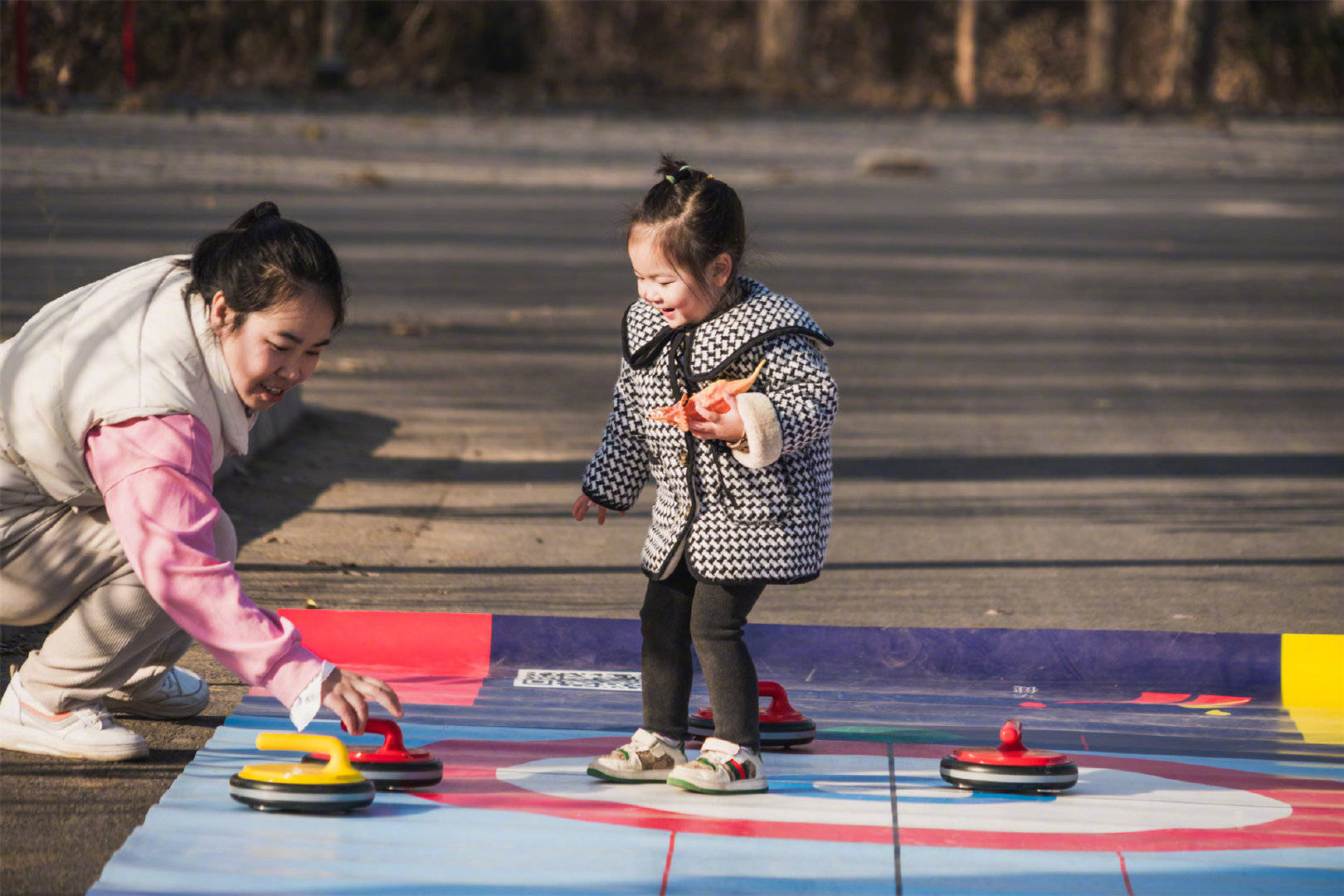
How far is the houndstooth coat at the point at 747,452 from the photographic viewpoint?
10.8 ft

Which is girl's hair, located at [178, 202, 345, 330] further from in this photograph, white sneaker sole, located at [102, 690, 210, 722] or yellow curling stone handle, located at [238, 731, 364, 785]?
white sneaker sole, located at [102, 690, 210, 722]

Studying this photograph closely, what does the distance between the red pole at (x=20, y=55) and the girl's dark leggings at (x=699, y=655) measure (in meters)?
4.50

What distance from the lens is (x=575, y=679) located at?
4168 millimetres

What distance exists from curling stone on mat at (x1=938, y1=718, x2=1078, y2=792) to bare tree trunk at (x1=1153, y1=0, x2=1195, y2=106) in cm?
2354

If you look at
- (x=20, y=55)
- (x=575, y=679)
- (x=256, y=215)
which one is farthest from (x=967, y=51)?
(x=256, y=215)

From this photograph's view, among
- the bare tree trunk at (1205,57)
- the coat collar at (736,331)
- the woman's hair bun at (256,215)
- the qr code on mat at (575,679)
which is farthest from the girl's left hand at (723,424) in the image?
the bare tree trunk at (1205,57)

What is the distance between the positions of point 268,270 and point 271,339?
0.13 m

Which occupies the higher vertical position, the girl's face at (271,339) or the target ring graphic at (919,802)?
the girl's face at (271,339)

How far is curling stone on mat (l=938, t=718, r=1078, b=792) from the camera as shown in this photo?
3297 millimetres

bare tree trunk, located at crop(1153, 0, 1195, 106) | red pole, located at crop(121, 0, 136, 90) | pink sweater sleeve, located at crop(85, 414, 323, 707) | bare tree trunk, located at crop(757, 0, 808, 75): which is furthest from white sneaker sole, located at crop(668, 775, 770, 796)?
bare tree trunk, located at crop(757, 0, 808, 75)

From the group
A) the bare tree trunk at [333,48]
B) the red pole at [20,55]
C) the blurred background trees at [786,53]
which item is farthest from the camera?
the blurred background trees at [786,53]

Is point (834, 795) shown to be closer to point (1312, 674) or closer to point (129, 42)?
point (1312, 674)

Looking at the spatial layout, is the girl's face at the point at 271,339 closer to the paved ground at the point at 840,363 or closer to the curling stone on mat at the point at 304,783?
the curling stone on mat at the point at 304,783

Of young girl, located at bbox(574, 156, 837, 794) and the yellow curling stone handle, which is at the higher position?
young girl, located at bbox(574, 156, 837, 794)
